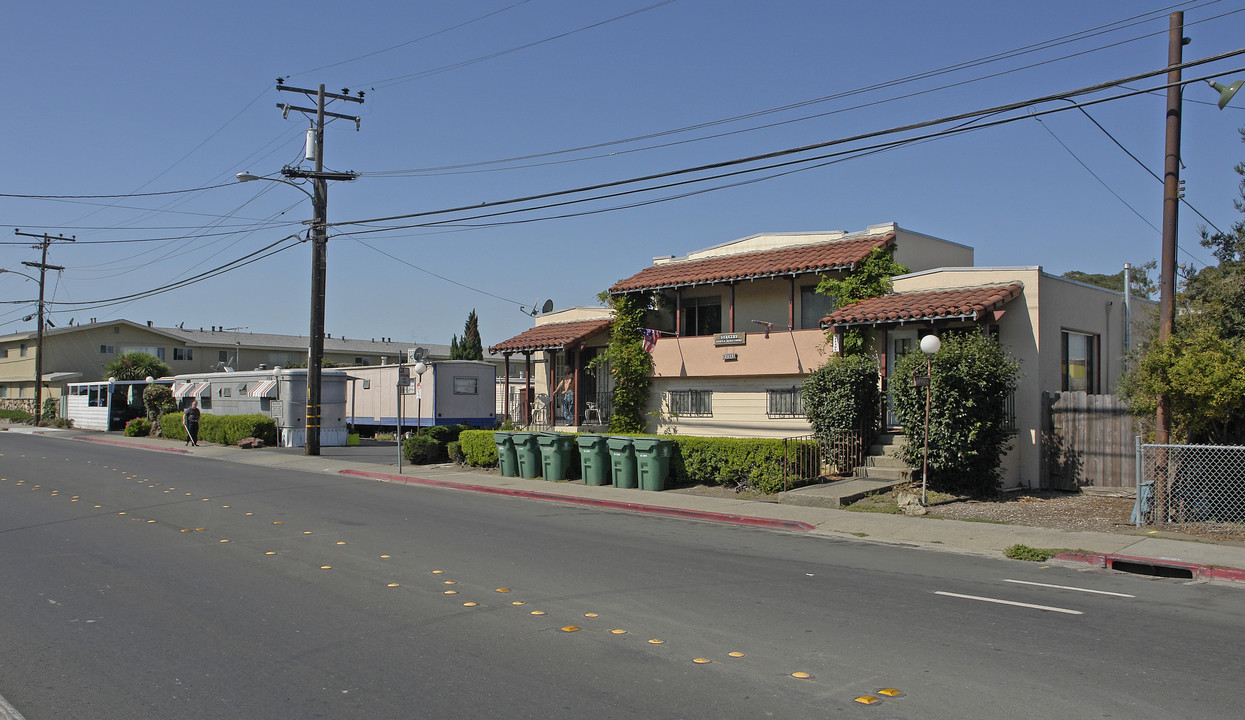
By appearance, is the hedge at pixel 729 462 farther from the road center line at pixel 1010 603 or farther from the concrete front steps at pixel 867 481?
the road center line at pixel 1010 603

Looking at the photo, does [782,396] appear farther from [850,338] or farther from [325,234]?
[325,234]

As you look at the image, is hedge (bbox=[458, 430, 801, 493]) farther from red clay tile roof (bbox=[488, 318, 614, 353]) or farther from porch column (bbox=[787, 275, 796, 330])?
red clay tile roof (bbox=[488, 318, 614, 353])

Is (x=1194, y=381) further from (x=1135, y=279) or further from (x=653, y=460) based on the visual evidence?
(x=1135, y=279)

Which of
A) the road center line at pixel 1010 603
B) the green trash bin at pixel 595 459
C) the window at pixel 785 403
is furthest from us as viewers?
the window at pixel 785 403

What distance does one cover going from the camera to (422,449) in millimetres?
24766

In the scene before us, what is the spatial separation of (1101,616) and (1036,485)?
32.7 feet

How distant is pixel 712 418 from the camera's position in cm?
2372

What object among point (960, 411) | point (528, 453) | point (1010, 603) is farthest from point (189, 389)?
point (1010, 603)

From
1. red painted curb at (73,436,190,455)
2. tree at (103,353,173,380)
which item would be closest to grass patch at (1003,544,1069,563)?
red painted curb at (73,436,190,455)

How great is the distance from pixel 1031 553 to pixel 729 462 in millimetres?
7485

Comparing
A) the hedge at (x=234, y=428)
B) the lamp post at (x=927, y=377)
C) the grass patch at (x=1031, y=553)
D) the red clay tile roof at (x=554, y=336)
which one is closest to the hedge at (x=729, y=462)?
the lamp post at (x=927, y=377)

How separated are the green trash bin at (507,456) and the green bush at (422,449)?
4.07 meters

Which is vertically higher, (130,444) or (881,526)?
(881,526)

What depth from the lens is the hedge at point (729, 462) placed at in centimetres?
1709
